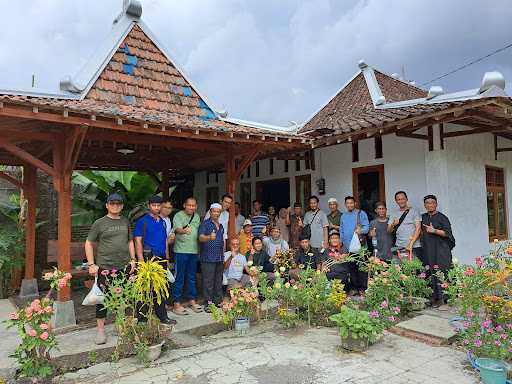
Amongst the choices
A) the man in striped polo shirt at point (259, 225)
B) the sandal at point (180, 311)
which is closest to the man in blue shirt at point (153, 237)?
the sandal at point (180, 311)

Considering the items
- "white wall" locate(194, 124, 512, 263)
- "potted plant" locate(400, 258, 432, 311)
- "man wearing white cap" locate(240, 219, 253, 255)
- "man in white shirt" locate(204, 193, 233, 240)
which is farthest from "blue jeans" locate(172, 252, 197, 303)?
"white wall" locate(194, 124, 512, 263)

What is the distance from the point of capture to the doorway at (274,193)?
30.5 ft

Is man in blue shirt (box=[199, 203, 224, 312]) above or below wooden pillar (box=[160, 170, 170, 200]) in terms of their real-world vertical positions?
below

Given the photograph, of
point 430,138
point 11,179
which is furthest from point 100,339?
A: point 430,138

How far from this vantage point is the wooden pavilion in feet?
15.8

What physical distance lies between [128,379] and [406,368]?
2736 millimetres

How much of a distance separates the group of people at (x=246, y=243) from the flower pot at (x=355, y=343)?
4.82 feet

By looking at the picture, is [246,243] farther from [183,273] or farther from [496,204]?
[496,204]

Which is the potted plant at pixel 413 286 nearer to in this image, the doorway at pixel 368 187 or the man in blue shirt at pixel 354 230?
the man in blue shirt at pixel 354 230

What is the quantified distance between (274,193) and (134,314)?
20.2 feet

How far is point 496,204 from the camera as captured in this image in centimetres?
807

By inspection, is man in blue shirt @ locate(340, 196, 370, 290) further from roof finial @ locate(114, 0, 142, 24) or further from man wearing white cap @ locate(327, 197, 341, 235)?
roof finial @ locate(114, 0, 142, 24)

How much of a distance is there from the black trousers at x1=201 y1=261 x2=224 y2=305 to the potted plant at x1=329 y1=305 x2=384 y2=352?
2.11 metres

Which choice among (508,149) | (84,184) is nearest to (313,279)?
(508,149)
